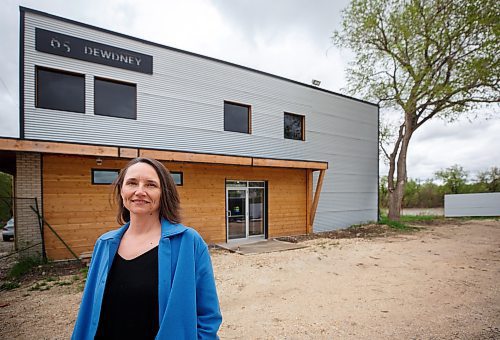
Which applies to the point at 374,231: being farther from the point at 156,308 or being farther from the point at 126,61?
the point at 156,308

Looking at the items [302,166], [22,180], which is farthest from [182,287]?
[302,166]

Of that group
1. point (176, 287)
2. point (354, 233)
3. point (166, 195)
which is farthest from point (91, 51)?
point (354, 233)

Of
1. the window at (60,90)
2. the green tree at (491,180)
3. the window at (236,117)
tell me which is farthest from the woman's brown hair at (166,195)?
the green tree at (491,180)

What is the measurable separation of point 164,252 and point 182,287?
19cm

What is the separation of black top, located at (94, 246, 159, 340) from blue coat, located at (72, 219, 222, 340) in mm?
45

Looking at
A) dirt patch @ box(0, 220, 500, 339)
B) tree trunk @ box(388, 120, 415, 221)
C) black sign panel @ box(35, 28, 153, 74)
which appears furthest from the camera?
tree trunk @ box(388, 120, 415, 221)

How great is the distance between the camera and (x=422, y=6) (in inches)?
518

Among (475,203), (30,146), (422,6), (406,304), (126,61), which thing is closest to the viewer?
(406,304)

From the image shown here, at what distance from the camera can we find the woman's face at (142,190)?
4.83 feet

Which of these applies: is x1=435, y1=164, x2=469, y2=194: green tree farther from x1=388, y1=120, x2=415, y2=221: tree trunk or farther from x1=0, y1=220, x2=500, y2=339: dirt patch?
x1=0, y1=220, x2=500, y2=339: dirt patch

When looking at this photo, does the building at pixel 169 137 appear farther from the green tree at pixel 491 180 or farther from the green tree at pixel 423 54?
the green tree at pixel 491 180

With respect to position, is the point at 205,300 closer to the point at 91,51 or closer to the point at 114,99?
the point at 114,99

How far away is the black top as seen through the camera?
1.36m

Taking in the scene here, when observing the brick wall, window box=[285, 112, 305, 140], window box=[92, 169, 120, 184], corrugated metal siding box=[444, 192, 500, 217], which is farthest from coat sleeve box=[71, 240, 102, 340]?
corrugated metal siding box=[444, 192, 500, 217]
